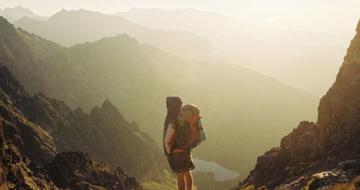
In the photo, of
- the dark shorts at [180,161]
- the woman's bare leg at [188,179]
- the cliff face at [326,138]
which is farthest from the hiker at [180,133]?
the cliff face at [326,138]

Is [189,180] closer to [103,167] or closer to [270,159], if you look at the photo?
[270,159]

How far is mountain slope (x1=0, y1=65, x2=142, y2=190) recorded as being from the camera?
83.5 meters

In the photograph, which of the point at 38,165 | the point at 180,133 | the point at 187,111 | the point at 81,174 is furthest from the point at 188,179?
the point at 81,174

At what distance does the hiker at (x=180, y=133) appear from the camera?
16.3 meters

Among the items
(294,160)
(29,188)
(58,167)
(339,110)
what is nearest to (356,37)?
(339,110)

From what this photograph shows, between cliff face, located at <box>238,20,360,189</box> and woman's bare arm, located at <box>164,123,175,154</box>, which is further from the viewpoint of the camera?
cliff face, located at <box>238,20,360,189</box>

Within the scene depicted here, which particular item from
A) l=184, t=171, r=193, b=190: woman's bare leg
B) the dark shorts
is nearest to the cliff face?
l=184, t=171, r=193, b=190: woman's bare leg

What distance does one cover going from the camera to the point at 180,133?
53.9ft

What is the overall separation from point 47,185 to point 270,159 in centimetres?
4425

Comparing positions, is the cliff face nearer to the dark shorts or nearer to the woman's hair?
the dark shorts

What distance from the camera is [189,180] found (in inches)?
666

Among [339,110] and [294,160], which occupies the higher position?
[339,110]

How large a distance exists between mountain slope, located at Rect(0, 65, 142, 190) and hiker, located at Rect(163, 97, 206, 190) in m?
55.7

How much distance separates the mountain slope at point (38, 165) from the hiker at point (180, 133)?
55.7 meters
